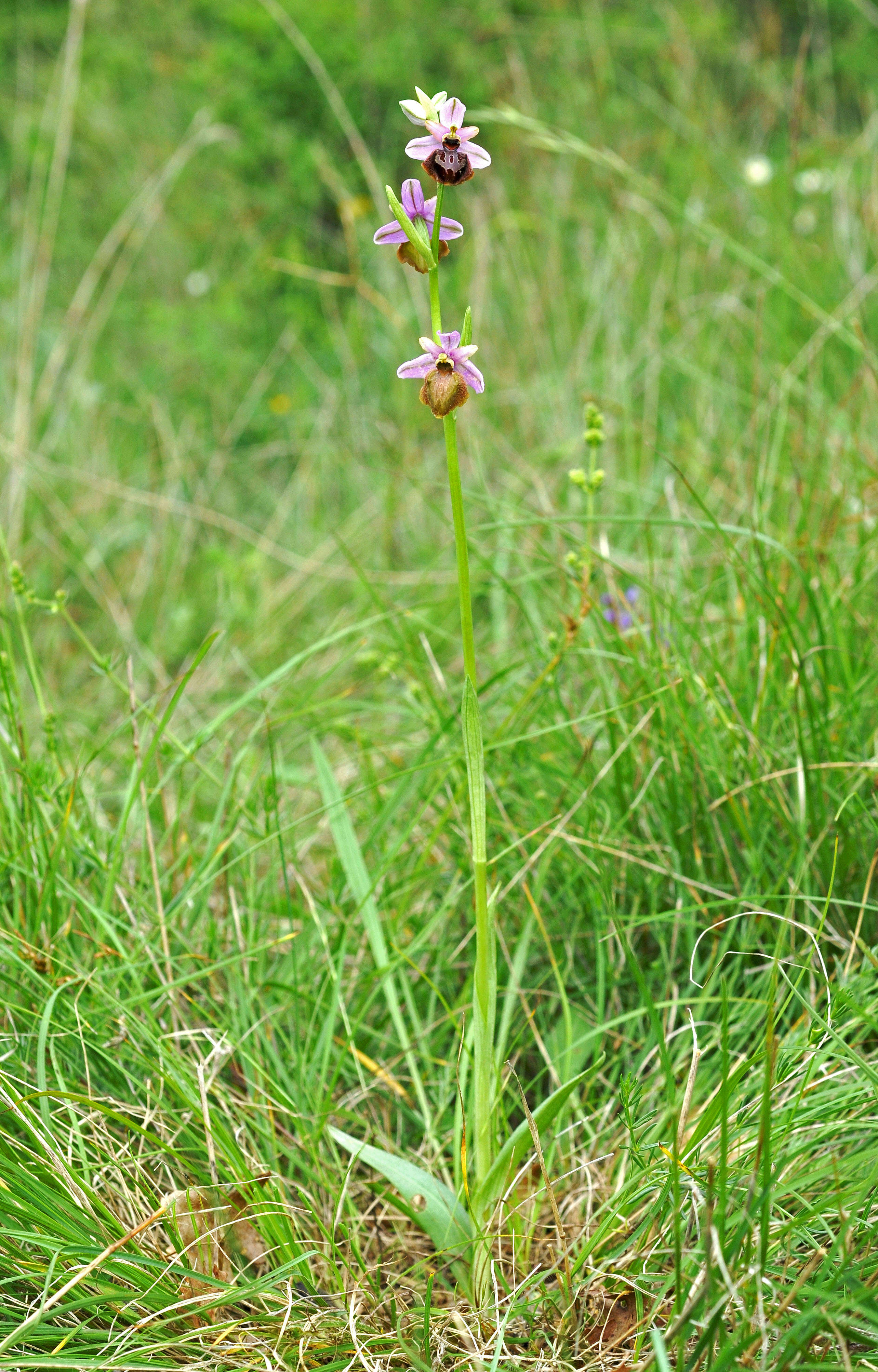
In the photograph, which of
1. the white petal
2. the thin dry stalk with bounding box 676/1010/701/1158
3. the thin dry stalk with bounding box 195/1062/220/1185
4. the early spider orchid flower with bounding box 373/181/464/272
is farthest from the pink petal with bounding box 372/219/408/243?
the thin dry stalk with bounding box 195/1062/220/1185

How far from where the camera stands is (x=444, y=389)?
3.78 feet

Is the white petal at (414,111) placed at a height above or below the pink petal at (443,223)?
above

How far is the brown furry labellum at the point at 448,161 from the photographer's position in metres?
1.11

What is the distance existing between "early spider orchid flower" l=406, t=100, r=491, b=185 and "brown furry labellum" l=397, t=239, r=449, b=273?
0.22 feet

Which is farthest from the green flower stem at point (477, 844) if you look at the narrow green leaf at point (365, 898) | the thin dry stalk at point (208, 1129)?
the thin dry stalk at point (208, 1129)

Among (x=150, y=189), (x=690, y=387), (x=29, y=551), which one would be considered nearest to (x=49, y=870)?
(x=29, y=551)

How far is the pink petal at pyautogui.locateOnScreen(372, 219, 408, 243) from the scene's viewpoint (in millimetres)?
1131

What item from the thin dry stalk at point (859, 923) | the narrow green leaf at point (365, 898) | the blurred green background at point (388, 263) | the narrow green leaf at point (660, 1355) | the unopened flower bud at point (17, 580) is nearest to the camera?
Answer: the narrow green leaf at point (660, 1355)

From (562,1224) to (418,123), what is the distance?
1.33 meters

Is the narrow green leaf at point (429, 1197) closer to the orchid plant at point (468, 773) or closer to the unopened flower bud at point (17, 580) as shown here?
the orchid plant at point (468, 773)

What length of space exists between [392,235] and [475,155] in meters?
0.13

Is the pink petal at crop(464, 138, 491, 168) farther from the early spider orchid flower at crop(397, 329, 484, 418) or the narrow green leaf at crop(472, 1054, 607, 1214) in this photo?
the narrow green leaf at crop(472, 1054, 607, 1214)

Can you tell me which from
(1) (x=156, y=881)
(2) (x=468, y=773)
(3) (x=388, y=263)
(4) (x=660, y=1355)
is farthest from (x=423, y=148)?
(3) (x=388, y=263)

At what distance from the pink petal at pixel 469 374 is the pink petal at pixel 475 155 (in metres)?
0.21
